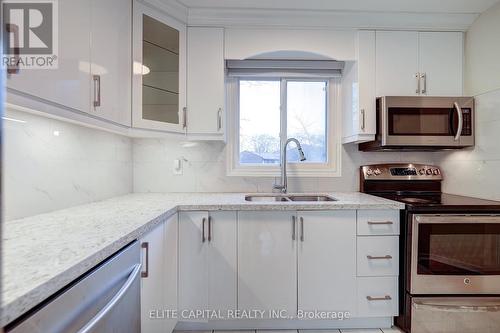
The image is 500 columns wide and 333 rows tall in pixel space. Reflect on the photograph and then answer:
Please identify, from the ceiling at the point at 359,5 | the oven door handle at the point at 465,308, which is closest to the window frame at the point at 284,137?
the ceiling at the point at 359,5

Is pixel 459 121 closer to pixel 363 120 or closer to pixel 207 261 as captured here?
pixel 363 120

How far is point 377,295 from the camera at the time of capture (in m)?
1.68

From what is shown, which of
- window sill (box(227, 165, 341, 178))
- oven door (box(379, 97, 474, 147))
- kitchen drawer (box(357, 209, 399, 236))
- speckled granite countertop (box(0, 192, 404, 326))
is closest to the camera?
speckled granite countertop (box(0, 192, 404, 326))

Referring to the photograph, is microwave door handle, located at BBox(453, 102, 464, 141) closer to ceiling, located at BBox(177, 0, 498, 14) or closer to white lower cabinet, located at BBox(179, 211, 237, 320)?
ceiling, located at BBox(177, 0, 498, 14)

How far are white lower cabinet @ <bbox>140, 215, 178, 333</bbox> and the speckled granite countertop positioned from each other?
0.08m

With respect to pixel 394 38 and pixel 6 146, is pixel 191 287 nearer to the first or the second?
pixel 6 146

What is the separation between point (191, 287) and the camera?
5.40ft

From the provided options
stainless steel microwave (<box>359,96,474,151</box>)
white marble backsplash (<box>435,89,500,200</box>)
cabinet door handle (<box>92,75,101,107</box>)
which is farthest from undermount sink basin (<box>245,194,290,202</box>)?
white marble backsplash (<box>435,89,500,200</box>)

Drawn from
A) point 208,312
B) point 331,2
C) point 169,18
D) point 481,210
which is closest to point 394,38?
point 331,2

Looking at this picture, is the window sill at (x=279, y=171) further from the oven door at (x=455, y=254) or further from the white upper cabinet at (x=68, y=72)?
the white upper cabinet at (x=68, y=72)

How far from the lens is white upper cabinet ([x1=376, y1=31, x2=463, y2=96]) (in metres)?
1.95

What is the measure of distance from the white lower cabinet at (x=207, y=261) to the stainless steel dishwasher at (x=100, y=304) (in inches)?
22.2

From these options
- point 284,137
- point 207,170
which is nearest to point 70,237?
point 207,170

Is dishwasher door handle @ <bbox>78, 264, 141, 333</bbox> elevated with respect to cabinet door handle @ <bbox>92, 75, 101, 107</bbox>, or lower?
lower
